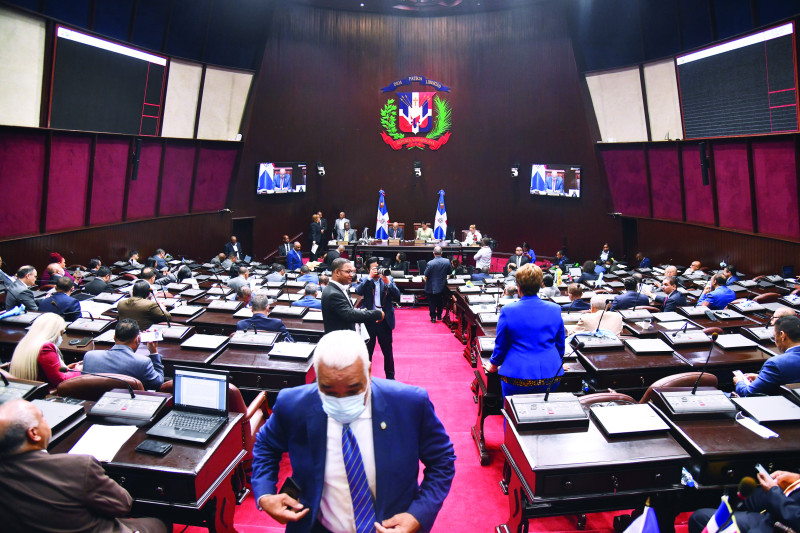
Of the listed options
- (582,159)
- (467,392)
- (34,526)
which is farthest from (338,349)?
(582,159)

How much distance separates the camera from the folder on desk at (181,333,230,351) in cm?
405

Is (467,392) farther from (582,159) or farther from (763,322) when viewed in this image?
(582,159)

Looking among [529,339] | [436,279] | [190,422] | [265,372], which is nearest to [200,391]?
[190,422]

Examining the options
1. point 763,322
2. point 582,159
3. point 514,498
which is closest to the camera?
point 514,498

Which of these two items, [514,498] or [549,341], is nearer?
[514,498]

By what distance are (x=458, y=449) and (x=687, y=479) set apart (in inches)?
74.4

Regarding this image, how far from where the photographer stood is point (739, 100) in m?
8.89

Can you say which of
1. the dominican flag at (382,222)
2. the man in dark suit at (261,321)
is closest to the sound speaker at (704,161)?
the dominican flag at (382,222)

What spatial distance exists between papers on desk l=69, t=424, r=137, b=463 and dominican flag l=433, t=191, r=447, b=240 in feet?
40.3

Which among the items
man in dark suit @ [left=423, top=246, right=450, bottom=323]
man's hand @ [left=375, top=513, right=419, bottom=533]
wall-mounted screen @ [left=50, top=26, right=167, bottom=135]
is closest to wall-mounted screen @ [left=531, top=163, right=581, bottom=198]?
man in dark suit @ [left=423, top=246, right=450, bottom=323]

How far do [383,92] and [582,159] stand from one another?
571 cm

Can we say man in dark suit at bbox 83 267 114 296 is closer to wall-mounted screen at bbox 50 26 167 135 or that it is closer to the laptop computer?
wall-mounted screen at bbox 50 26 167 135

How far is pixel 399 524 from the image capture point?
157 cm

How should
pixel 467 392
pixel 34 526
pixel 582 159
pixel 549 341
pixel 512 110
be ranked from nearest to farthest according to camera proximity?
pixel 34 526
pixel 549 341
pixel 467 392
pixel 582 159
pixel 512 110
